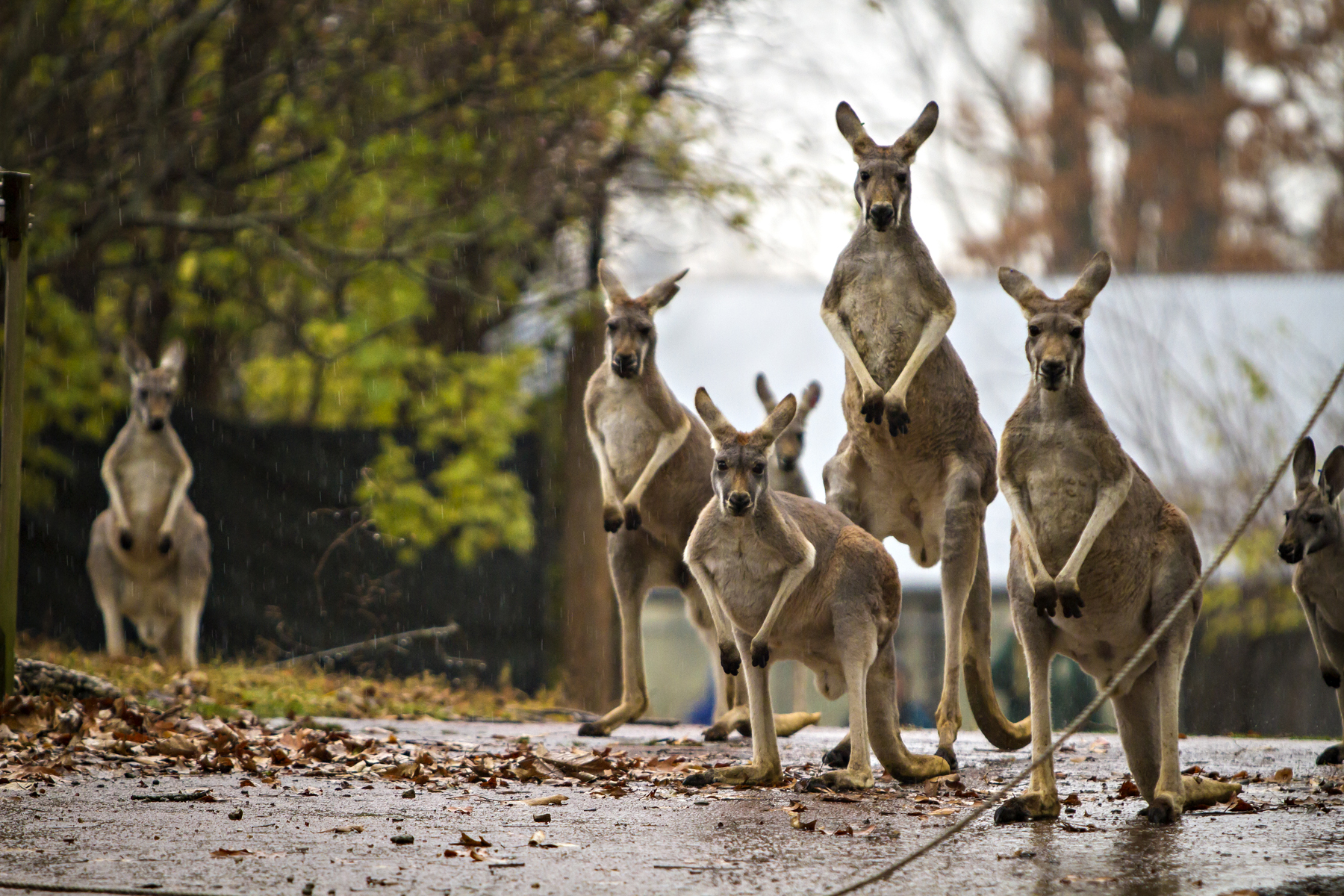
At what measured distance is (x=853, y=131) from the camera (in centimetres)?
629

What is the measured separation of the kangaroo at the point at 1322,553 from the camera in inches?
249

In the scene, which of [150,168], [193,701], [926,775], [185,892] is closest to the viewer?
[185,892]

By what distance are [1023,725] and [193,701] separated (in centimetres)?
448

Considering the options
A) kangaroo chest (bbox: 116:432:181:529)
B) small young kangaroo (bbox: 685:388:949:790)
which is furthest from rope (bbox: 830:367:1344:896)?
kangaroo chest (bbox: 116:432:181:529)

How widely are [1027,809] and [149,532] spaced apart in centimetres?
726

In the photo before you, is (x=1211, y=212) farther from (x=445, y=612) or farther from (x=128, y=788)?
(x=128, y=788)

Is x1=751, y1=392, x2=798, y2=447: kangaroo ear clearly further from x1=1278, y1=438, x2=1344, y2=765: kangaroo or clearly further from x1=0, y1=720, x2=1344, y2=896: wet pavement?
x1=1278, y1=438, x2=1344, y2=765: kangaroo

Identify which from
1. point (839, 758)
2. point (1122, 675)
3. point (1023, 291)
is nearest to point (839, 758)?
point (839, 758)

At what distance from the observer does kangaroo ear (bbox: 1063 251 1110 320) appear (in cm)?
471

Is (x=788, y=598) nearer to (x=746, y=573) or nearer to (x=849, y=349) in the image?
(x=746, y=573)

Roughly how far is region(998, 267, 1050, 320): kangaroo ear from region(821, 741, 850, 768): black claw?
2069 millimetres

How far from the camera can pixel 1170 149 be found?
17734 mm

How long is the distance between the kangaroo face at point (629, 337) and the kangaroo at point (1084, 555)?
2646mm

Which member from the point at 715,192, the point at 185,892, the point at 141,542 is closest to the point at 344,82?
the point at 715,192
